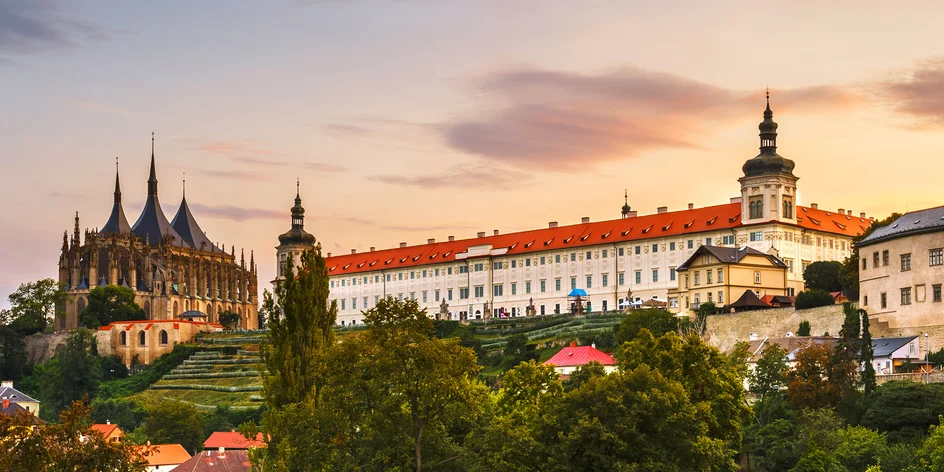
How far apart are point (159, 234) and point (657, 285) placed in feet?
227

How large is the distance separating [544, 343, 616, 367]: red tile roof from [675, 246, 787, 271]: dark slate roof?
1138 cm

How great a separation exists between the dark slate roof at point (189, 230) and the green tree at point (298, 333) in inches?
4545

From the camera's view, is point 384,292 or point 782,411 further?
point 384,292

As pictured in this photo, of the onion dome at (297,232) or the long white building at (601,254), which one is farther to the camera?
the onion dome at (297,232)

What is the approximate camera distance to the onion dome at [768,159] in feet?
306

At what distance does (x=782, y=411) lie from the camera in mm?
54750

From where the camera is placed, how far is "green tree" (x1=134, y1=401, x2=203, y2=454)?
289 feet

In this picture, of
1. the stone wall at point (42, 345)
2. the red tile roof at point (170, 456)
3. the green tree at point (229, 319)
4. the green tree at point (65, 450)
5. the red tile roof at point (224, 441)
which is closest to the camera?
the green tree at point (65, 450)

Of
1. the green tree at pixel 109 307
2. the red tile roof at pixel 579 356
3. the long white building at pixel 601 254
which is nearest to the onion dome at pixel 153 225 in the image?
the green tree at pixel 109 307

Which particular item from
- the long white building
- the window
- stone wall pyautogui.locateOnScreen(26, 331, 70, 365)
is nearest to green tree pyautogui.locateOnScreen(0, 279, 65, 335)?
stone wall pyautogui.locateOnScreen(26, 331, 70, 365)

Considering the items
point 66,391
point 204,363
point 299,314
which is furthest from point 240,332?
point 299,314

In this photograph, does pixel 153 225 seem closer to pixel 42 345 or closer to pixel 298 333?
pixel 42 345

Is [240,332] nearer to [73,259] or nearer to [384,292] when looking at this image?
[384,292]

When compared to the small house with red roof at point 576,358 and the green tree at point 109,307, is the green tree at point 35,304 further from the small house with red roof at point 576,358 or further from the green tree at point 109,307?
the small house with red roof at point 576,358
